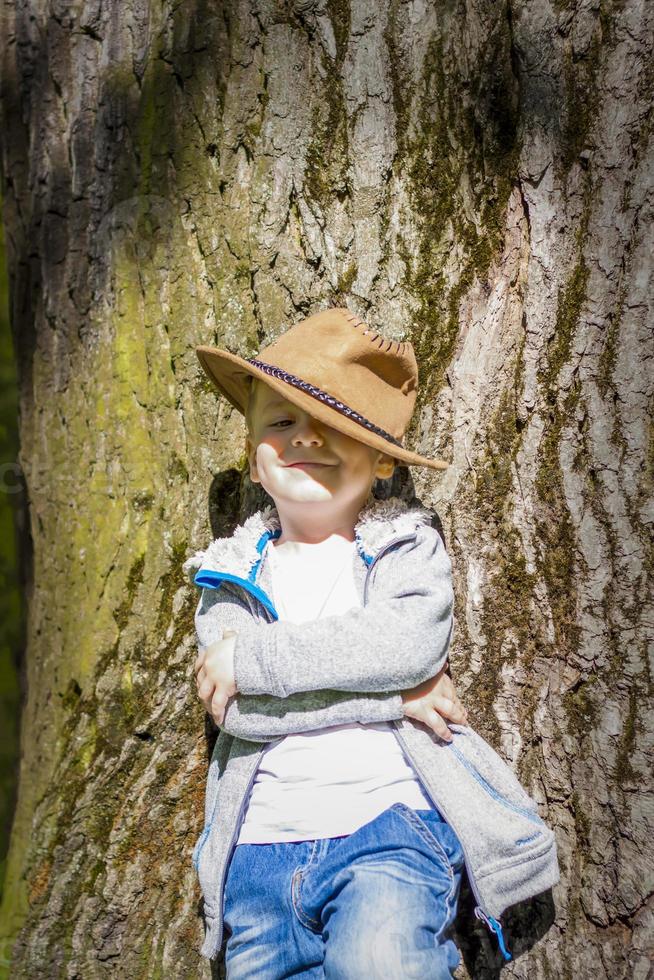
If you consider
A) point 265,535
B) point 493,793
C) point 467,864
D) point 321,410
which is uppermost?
point 321,410

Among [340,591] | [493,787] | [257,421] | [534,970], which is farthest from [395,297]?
[534,970]

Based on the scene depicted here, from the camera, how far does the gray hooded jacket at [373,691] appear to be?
2160 millimetres

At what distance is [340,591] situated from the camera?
237cm

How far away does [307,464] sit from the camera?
2314 mm

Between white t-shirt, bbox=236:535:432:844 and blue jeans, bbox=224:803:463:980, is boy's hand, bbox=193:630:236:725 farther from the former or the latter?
blue jeans, bbox=224:803:463:980

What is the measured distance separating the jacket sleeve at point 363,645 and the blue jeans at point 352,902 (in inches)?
12.8

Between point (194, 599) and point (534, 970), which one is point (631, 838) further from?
point (194, 599)

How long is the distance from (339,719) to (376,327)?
1093 mm

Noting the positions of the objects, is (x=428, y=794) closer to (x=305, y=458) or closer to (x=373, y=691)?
(x=373, y=691)

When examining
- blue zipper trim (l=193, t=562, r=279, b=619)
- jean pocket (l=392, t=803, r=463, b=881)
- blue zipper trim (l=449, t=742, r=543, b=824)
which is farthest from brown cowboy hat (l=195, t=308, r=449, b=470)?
jean pocket (l=392, t=803, r=463, b=881)

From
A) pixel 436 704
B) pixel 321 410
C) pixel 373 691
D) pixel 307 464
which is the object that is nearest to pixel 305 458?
pixel 307 464

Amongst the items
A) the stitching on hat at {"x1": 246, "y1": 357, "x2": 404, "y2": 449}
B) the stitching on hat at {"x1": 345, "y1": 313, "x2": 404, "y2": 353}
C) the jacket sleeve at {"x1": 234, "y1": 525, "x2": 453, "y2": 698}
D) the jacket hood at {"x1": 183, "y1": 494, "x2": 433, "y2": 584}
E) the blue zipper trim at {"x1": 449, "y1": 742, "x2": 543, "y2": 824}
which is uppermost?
the stitching on hat at {"x1": 345, "y1": 313, "x2": 404, "y2": 353}

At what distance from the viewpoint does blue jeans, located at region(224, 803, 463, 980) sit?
2.00 m

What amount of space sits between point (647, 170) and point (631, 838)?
168 cm
